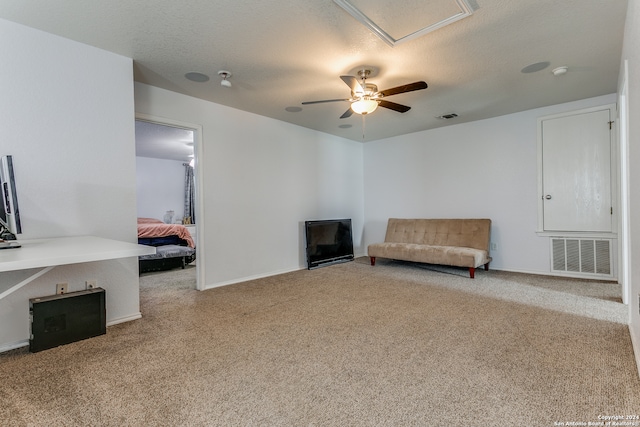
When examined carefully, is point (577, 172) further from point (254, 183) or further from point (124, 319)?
point (124, 319)

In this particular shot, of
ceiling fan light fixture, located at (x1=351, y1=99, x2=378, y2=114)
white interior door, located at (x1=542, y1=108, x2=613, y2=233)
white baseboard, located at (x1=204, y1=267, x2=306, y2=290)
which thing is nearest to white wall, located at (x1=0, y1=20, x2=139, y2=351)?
white baseboard, located at (x1=204, y1=267, x2=306, y2=290)

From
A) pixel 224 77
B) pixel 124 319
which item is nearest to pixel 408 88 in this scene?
pixel 224 77

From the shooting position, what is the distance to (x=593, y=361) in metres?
1.91

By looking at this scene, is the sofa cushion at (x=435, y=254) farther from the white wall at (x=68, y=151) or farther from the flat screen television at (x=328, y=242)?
the white wall at (x=68, y=151)

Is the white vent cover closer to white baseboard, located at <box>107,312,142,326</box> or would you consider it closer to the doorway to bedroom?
the doorway to bedroom

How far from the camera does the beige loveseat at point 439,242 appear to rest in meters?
4.34

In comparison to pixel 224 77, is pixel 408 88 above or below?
below

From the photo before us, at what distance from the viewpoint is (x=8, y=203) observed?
185cm

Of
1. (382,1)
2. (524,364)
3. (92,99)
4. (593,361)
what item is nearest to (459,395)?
(524,364)

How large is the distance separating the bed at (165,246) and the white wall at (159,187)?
286 centimetres

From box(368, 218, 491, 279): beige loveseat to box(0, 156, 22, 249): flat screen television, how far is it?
4.39 m

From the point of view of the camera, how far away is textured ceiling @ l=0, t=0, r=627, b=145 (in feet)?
7.14

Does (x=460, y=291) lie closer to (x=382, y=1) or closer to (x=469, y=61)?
(x=469, y=61)

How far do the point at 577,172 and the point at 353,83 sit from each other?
349cm
